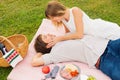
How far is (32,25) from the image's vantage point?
16.3 feet

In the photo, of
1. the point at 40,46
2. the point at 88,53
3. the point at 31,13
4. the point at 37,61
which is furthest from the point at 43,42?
the point at 31,13

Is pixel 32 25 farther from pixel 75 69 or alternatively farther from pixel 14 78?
pixel 75 69

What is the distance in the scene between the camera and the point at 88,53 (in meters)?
3.67

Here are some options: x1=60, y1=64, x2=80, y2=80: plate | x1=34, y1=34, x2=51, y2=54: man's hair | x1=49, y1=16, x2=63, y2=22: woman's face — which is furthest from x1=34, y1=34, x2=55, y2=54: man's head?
x1=60, y1=64, x2=80, y2=80: plate

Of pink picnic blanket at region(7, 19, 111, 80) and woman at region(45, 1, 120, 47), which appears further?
woman at region(45, 1, 120, 47)

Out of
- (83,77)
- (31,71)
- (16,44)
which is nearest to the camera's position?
(83,77)

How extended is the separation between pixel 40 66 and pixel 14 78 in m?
0.33

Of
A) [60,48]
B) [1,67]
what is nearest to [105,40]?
[60,48]

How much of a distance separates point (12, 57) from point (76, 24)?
2.74 ft

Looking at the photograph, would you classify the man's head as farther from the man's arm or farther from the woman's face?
the woman's face

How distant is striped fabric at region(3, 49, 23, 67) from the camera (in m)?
3.80

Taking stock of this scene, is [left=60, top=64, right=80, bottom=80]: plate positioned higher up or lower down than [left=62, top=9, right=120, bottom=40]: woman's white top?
lower down

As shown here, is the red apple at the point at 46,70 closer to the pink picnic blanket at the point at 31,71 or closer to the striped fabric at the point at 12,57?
the pink picnic blanket at the point at 31,71

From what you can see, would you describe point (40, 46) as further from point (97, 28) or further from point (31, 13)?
point (31, 13)
